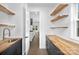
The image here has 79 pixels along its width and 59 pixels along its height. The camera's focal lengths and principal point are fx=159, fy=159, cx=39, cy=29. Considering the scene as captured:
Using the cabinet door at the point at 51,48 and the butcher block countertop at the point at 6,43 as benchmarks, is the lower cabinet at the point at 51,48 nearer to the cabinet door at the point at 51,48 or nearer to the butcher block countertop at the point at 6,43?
the cabinet door at the point at 51,48

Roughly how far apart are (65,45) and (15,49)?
73 centimetres

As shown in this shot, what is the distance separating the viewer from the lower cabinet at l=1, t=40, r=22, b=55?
2.23m

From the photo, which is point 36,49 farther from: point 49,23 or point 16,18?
point 16,18

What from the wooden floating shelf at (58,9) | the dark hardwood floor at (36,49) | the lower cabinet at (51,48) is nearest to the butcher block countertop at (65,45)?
the lower cabinet at (51,48)

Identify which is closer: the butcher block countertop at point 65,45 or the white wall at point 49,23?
the butcher block countertop at point 65,45

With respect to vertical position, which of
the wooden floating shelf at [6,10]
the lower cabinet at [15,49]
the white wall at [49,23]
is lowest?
the lower cabinet at [15,49]

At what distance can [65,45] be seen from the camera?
2307 millimetres

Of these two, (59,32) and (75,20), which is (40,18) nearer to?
(59,32)

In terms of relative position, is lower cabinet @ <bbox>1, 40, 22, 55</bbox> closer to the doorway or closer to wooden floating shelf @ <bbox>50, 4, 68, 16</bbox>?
the doorway

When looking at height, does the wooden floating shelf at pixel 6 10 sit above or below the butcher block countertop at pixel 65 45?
above

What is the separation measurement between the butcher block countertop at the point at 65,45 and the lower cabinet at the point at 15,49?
1.50 ft

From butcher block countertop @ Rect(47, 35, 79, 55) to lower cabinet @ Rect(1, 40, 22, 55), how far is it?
46cm

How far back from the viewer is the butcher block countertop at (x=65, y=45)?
2.23 meters

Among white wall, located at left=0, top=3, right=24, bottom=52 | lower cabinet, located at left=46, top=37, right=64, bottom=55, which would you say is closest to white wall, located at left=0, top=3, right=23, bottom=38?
white wall, located at left=0, top=3, right=24, bottom=52
